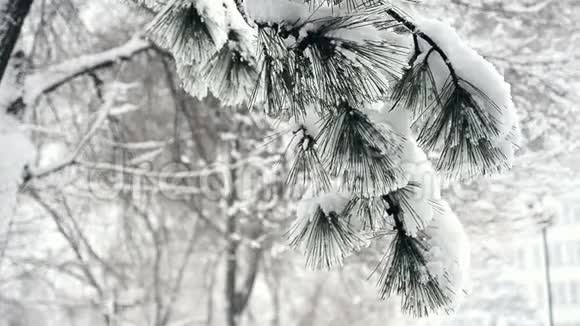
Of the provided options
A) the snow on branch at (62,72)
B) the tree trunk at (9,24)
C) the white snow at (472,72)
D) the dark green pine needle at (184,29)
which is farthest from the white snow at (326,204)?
the snow on branch at (62,72)

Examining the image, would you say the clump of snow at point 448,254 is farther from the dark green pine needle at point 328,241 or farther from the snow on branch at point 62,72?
the snow on branch at point 62,72

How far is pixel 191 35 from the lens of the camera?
127 cm

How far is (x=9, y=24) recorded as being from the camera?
2.64 m

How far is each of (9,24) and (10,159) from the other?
73cm

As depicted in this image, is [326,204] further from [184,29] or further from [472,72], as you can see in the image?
[184,29]

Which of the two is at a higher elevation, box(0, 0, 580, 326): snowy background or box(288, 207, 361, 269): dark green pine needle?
box(0, 0, 580, 326): snowy background

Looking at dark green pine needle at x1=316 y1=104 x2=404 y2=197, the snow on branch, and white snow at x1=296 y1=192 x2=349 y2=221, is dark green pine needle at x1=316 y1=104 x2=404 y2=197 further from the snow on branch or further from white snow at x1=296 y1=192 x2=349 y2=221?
the snow on branch

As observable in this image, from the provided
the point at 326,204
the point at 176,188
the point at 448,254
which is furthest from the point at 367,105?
the point at 176,188

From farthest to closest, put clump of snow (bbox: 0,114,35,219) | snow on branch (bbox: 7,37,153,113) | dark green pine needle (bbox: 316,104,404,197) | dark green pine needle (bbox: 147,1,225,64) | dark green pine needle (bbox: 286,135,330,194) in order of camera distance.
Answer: snow on branch (bbox: 7,37,153,113), clump of snow (bbox: 0,114,35,219), dark green pine needle (bbox: 286,135,330,194), dark green pine needle (bbox: 316,104,404,197), dark green pine needle (bbox: 147,1,225,64)

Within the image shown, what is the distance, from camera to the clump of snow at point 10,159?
114 inches

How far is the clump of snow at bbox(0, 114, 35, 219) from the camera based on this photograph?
289 cm

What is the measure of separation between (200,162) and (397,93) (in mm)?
6149

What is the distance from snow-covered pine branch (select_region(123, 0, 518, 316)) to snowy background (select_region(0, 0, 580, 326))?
1862 millimetres

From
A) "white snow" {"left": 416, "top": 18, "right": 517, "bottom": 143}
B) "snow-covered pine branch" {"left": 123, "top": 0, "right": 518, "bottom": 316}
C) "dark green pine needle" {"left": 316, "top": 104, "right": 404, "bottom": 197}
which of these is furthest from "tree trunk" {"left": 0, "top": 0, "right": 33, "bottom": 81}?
"white snow" {"left": 416, "top": 18, "right": 517, "bottom": 143}
